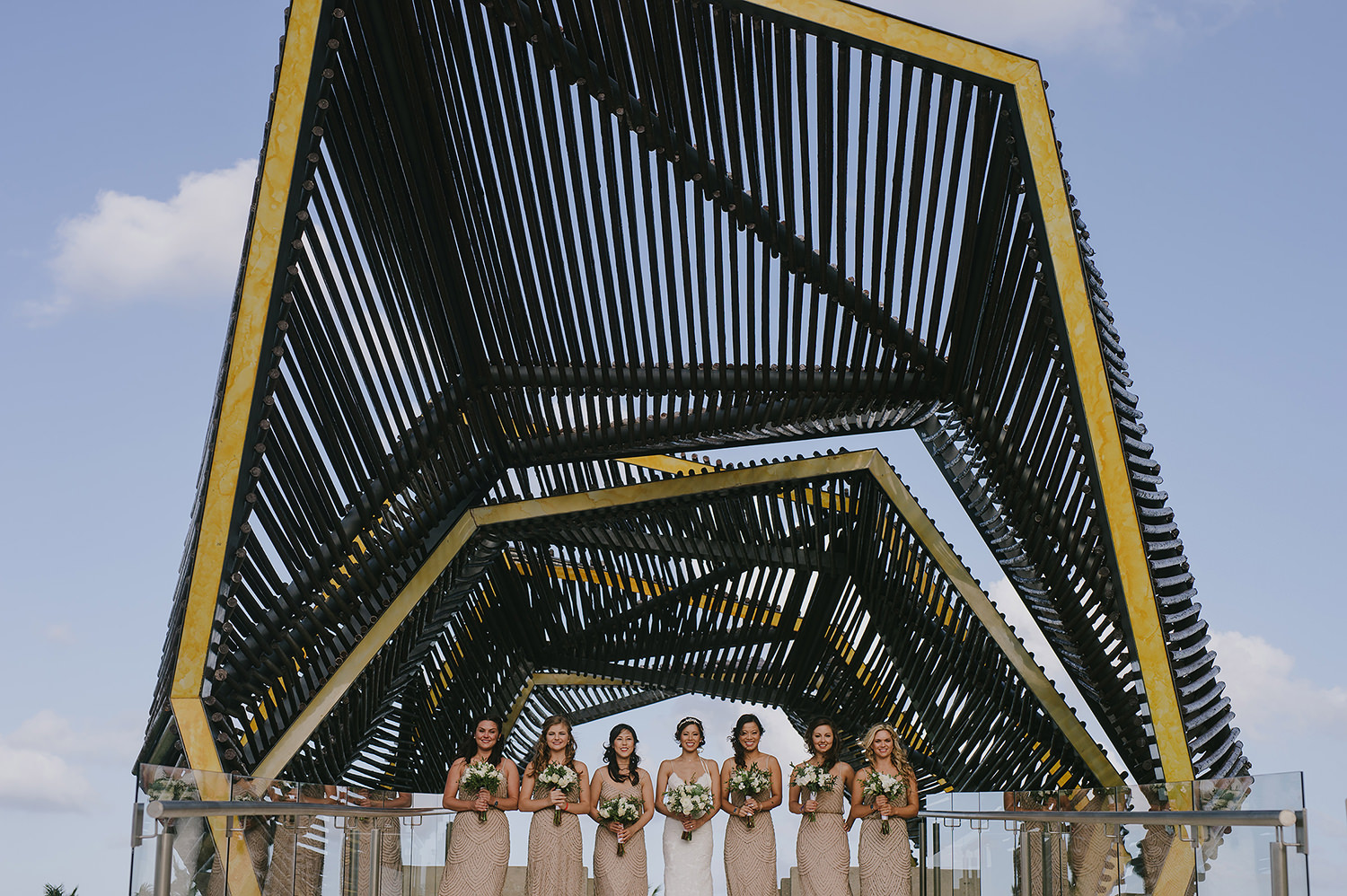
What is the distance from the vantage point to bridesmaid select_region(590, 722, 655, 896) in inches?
339

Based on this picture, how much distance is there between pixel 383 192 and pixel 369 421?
2.05 m

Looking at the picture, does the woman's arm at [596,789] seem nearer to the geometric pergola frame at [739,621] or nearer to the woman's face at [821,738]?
the woman's face at [821,738]

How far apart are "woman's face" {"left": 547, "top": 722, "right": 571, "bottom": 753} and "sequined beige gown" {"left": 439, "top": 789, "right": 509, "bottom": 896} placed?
2.08 feet

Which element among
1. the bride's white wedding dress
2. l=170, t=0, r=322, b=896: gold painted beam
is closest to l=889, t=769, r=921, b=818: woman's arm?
the bride's white wedding dress

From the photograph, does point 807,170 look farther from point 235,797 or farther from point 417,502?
point 235,797

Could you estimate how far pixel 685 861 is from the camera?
886cm

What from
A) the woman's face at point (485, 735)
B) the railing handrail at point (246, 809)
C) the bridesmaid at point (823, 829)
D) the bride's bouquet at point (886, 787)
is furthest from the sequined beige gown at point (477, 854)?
the bride's bouquet at point (886, 787)

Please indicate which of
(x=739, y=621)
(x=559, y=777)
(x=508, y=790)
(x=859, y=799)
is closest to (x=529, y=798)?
(x=508, y=790)

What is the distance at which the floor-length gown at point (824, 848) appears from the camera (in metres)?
8.65

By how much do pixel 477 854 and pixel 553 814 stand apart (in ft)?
2.01

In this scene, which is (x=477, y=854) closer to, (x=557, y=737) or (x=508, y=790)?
(x=508, y=790)

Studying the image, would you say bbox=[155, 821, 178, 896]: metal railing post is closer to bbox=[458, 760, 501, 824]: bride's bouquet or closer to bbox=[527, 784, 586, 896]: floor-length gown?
bbox=[458, 760, 501, 824]: bride's bouquet

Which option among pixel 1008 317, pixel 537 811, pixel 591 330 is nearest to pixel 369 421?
pixel 591 330

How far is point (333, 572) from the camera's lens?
11.6m
